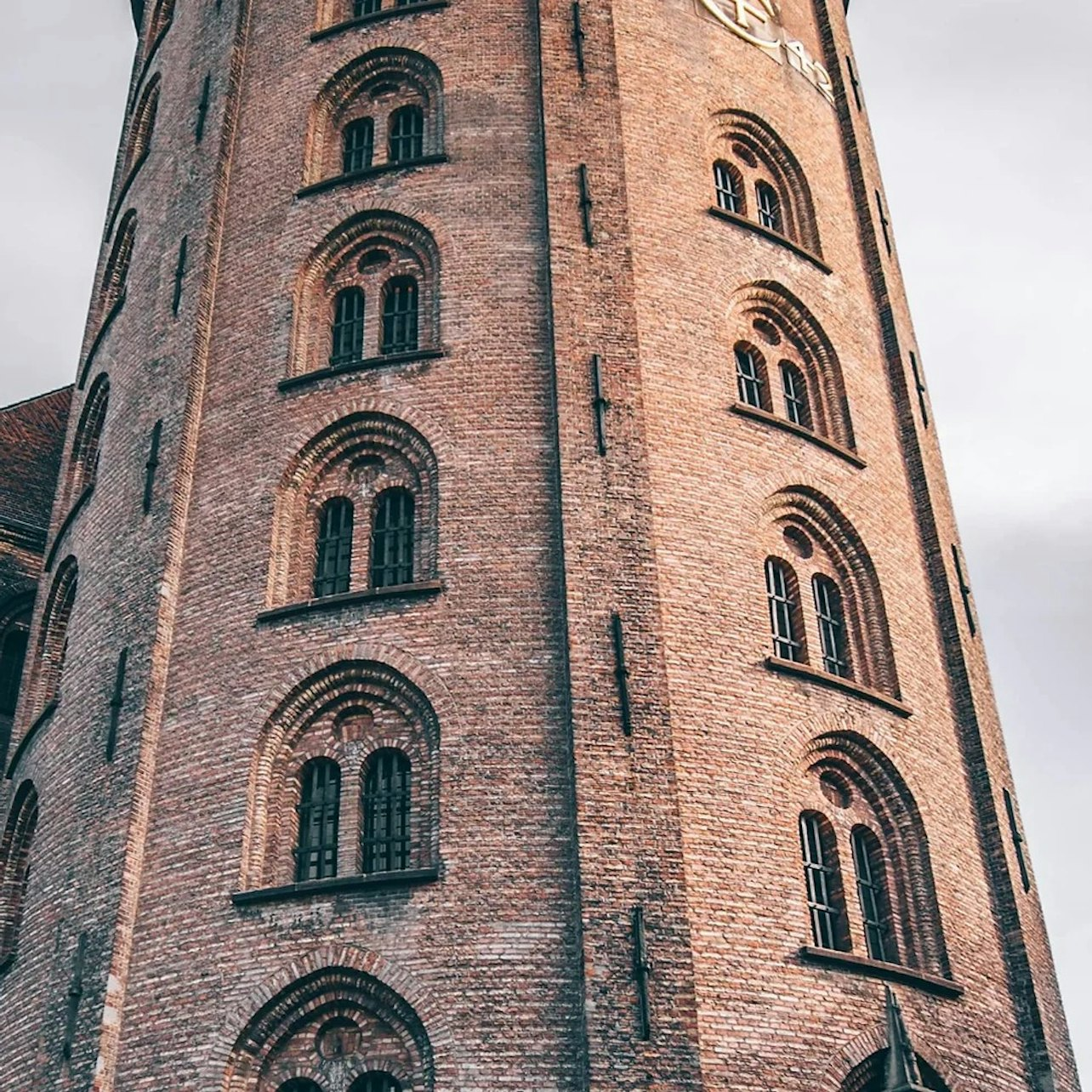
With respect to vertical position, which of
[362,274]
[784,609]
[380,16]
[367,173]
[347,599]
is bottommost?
[347,599]

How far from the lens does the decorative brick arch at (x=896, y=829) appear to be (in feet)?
60.6

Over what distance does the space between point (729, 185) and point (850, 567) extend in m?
6.24

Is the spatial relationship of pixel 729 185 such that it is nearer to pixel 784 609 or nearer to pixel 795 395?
pixel 795 395

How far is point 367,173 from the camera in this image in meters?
22.5

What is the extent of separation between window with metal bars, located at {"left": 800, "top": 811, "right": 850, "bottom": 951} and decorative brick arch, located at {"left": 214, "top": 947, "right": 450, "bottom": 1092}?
14.3 ft

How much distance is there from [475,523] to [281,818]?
382 cm

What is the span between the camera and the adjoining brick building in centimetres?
1639

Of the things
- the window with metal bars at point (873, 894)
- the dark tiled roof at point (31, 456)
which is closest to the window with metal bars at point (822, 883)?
the window with metal bars at point (873, 894)

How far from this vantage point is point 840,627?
68.1 ft

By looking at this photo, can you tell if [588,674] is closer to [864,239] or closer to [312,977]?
[312,977]

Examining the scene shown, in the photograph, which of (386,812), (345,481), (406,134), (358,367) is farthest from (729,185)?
(386,812)

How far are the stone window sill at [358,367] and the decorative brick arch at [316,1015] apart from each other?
23.9 feet

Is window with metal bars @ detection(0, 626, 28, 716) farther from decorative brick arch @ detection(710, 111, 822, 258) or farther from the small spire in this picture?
the small spire

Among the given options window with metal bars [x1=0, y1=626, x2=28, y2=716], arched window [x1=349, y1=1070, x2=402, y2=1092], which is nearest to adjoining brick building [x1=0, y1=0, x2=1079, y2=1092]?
arched window [x1=349, y1=1070, x2=402, y2=1092]
